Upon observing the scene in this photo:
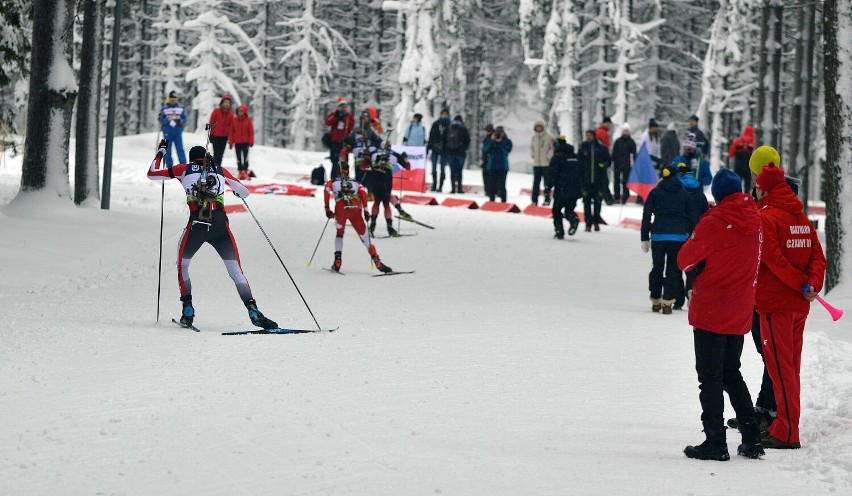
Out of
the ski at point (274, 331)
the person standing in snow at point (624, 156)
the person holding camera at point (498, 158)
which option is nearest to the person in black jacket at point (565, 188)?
the person holding camera at point (498, 158)

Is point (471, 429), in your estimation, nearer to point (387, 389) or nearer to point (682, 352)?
point (387, 389)

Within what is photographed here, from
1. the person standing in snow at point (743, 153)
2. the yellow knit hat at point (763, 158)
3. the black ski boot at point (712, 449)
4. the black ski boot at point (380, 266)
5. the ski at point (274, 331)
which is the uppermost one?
the person standing in snow at point (743, 153)

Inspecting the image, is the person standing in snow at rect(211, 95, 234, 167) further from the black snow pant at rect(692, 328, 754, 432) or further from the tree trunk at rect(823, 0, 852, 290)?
the black snow pant at rect(692, 328, 754, 432)

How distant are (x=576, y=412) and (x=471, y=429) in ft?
3.24

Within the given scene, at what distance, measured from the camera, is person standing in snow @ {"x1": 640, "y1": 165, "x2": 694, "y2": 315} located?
12.9 meters

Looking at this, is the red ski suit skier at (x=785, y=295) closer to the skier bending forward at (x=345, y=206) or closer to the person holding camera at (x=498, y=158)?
the skier bending forward at (x=345, y=206)

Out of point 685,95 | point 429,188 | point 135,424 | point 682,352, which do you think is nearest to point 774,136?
point 429,188

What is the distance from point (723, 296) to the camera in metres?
6.74

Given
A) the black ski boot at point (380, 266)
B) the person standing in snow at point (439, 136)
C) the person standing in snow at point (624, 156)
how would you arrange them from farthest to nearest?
the person standing in snow at point (439, 136) → the person standing in snow at point (624, 156) → the black ski boot at point (380, 266)

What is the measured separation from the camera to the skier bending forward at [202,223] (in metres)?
10.8

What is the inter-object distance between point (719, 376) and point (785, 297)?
0.71 meters

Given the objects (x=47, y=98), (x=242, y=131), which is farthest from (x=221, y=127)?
(x=47, y=98)

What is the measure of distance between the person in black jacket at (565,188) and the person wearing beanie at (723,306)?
12983 millimetres

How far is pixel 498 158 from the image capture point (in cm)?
2588
